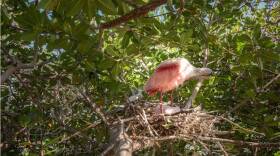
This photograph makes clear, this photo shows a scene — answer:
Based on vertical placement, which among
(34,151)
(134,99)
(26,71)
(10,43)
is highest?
→ (10,43)

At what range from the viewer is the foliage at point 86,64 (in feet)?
10.2

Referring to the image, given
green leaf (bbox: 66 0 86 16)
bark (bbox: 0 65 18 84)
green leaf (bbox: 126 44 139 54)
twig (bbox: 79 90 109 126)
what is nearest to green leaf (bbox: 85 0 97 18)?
green leaf (bbox: 66 0 86 16)

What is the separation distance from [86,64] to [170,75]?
0.99 meters

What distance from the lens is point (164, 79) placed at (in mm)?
4180

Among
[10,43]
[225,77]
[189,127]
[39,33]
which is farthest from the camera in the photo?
[225,77]

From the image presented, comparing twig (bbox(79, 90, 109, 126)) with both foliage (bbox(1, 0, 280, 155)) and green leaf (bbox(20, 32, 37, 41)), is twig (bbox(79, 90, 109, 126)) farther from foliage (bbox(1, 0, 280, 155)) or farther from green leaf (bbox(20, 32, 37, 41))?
green leaf (bbox(20, 32, 37, 41))

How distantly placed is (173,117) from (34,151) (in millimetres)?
1162

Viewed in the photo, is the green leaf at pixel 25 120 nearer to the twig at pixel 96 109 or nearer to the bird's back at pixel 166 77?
the twig at pixel 96 109

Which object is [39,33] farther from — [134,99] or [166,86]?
[166,86]

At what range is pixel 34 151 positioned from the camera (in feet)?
12.3

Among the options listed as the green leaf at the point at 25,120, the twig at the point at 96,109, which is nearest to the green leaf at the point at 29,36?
the twig at the point at 96,109

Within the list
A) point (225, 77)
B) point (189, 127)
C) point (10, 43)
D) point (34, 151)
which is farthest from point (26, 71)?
point (225, 77)

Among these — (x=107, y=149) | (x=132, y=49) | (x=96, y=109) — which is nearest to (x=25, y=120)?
(x=96, y=109)

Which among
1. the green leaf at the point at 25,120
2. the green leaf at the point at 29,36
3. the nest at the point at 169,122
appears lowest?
the nest at the point at 169,122
